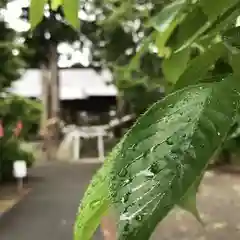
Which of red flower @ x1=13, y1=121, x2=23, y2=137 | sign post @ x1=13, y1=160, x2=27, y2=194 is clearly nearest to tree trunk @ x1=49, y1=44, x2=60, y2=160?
red flower @ x1=13, y1=121, x2=23, y2=137

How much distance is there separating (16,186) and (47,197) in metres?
0.81

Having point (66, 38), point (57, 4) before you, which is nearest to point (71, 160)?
point (66, 38)

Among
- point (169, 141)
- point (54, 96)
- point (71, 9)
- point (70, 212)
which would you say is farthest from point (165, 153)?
point (54, 96)

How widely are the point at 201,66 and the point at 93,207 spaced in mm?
95

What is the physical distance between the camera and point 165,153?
0.53 feet

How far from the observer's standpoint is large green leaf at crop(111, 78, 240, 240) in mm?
151

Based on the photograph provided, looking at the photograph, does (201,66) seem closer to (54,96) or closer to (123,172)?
(123,172)

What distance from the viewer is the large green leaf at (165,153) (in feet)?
0.50

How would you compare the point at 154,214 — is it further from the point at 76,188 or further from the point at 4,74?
the point at 4,74

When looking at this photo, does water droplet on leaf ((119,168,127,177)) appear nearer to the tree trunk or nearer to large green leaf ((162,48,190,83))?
large green leaf ((162,48,190,83))

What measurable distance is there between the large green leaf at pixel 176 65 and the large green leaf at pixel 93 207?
0.15m

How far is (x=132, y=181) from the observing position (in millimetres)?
159

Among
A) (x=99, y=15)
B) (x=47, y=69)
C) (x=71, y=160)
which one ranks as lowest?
(x=71, y=160)

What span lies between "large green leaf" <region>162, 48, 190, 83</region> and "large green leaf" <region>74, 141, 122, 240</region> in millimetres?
149
